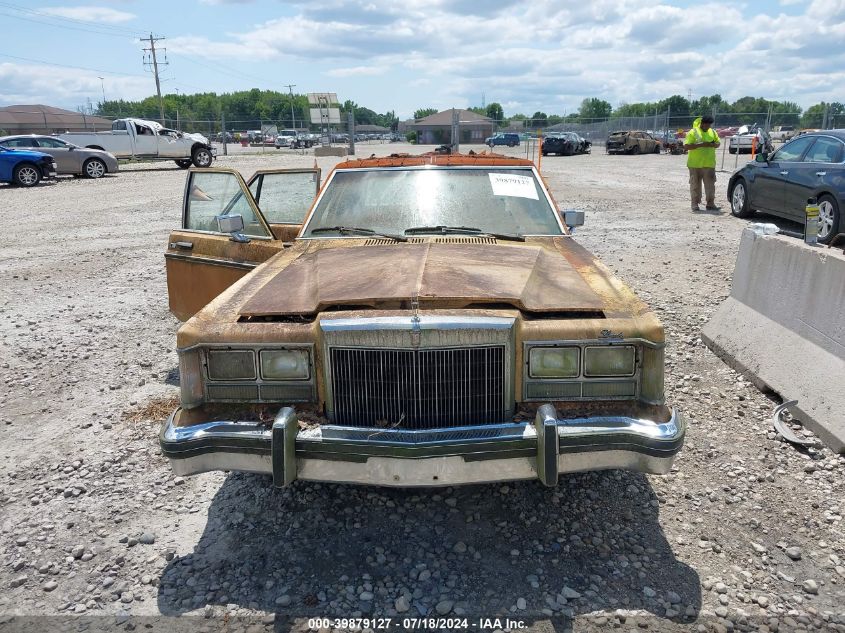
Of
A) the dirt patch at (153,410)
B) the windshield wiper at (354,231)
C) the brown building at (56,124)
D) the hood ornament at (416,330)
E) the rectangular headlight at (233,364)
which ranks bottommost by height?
the dirt patch at (153,410)

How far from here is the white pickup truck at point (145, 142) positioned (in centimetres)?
2605

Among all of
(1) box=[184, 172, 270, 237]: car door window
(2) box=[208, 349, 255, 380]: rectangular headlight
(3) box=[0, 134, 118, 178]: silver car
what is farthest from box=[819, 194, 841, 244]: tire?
(3) box=[0, 134, 118, 178]: silver car

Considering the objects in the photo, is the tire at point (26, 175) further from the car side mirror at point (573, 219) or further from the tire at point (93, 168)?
the car side mirror at point (573, 219)

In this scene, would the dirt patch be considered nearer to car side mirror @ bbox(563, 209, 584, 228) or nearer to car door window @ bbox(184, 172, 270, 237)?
car door window @ bbox(184, 172, 270, 237)

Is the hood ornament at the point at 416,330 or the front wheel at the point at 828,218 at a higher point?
the hood ornament at the point at 416,330

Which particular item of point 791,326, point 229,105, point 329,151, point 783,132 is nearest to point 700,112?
point 783,132

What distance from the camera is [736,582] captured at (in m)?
2.98

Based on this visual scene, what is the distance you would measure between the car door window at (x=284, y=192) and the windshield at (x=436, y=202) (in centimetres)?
86

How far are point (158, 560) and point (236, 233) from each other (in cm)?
249

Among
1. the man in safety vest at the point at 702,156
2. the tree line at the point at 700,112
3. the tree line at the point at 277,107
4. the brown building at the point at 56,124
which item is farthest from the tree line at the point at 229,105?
the man in safety vest at the point at 702,156

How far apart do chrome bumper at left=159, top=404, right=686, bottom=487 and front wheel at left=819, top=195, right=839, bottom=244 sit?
27.4 ft

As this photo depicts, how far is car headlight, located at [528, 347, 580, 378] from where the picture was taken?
3.06 meters

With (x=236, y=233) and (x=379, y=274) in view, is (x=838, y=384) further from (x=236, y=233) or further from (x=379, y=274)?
(x=236, y=233)

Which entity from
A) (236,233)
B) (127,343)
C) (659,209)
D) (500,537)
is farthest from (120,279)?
(659,209)
